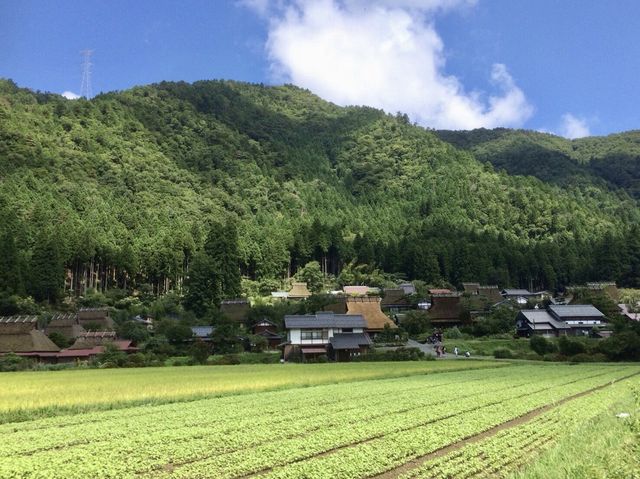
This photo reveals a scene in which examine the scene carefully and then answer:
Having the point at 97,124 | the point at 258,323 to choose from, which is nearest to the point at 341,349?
the point at 258,323

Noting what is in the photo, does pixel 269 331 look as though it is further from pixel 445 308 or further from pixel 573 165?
pixel 573 165

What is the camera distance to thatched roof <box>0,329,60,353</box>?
4200 centimetres

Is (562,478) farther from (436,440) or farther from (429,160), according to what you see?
(429,160)

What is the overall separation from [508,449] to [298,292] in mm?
61573

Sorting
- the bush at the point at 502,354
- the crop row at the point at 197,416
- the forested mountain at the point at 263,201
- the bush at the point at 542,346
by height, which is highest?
the forested mountain at the point at 263,201

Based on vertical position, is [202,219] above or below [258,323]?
above

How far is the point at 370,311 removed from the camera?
180 ft

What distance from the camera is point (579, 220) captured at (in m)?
106

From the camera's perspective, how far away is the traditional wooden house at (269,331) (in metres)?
52.3

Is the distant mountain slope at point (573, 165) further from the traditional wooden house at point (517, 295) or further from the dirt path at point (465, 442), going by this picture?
the dirt path at point (465, 442)

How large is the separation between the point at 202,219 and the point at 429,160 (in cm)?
6956

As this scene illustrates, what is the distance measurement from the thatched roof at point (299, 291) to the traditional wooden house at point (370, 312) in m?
15.8

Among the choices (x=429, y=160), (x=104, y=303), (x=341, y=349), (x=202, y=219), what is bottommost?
(x=341, y=349)

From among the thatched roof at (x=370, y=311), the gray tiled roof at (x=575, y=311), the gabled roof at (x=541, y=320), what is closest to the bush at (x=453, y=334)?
the thatched roof at (x=370, y=311)
